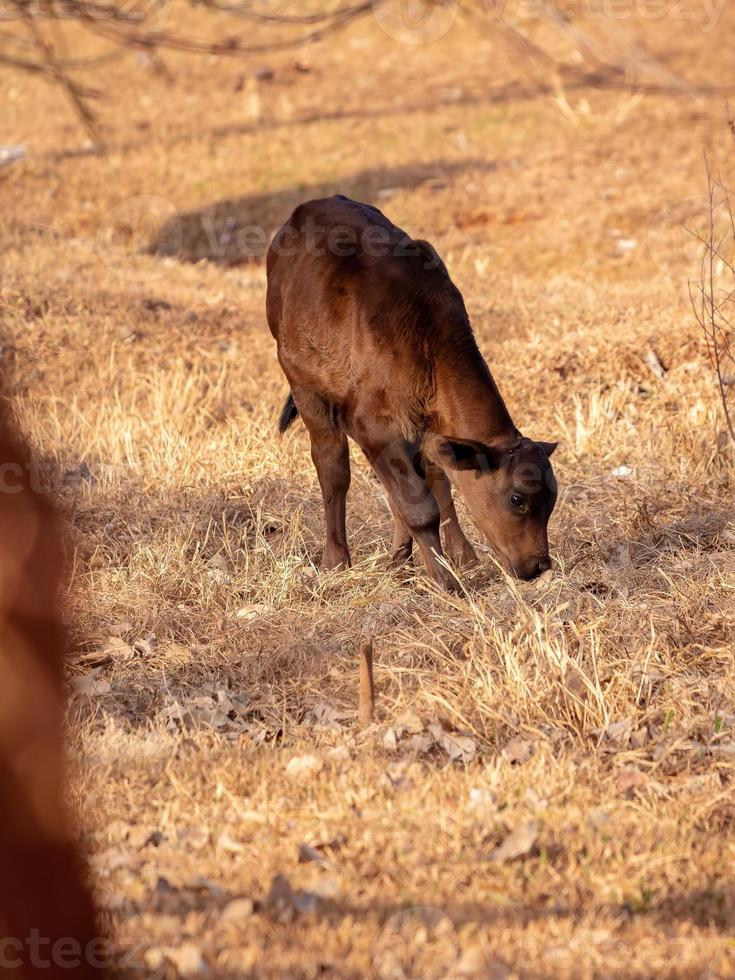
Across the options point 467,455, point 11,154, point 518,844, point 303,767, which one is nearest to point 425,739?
point 303,767

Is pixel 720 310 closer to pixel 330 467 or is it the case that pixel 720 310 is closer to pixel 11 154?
pixel 330 467

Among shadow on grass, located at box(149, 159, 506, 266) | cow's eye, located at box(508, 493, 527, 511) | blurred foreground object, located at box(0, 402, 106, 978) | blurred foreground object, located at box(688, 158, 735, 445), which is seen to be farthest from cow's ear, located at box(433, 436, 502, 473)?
shadow on grass, located at box(149, 159, 506, 266)

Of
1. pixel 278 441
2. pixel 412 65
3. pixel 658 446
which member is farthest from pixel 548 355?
pixel 412 65

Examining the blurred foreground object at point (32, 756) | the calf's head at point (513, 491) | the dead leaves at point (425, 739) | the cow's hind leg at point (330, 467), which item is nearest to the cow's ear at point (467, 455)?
the calf's head at point (513, 491)

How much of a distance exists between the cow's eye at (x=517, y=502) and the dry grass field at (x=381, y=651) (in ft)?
1.30

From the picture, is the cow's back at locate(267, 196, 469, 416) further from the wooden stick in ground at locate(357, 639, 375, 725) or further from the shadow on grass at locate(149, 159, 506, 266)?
the shadow on grass at locate(149, 159, 506, 266)

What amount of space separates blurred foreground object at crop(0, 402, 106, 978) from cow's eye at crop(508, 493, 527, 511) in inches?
161

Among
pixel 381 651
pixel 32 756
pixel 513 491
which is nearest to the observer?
pixel 32 756

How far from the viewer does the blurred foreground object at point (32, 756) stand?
1.79 m

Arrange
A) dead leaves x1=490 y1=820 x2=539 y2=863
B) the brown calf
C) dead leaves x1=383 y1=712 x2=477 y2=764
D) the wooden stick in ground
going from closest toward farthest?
dead leaves x1=490 y1=820 x2=539 y2=863, dead leaves x1=383 y1=712 x2=477 y2=764, the wooden stick in ground, the brown calf

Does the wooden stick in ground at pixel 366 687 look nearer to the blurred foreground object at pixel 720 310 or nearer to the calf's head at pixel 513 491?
the calf's head at pixel 513 491

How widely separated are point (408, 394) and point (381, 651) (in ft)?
4.87

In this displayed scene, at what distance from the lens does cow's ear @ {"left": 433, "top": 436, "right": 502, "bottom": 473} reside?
19.8 ft

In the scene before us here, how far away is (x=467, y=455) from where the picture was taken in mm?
6137
